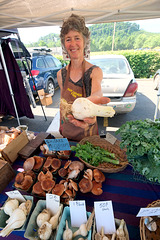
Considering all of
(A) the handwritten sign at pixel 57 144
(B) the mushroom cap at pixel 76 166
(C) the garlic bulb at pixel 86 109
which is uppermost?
(C) the garlic bulb at pixel 86 109

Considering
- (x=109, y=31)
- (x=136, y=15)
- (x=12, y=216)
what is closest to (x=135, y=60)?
(x=136, y=15)

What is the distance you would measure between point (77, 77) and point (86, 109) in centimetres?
57

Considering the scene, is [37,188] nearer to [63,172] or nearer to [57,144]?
[63,172]

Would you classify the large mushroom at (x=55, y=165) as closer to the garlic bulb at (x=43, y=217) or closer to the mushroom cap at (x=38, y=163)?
the mushroom cap at (x=38, y=163)

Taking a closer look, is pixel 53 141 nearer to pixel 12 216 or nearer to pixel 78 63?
pixel 12 216

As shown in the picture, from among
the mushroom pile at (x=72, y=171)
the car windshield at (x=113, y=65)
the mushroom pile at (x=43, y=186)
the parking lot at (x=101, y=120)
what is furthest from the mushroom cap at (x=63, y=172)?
the car windshield at (x=113, y=65)

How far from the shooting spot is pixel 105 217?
87 centimetres

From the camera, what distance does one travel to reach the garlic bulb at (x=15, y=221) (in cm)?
84

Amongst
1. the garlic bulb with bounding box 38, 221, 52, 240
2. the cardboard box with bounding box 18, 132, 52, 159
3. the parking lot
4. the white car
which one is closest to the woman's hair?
the cardboard box with bounding box 18, 132, 52, 159

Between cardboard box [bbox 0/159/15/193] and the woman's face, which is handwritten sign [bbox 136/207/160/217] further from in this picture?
the woman's face

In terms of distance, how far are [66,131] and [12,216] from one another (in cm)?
112

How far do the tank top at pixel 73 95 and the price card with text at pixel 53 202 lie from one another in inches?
30.6

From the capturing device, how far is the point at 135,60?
34.2 ft

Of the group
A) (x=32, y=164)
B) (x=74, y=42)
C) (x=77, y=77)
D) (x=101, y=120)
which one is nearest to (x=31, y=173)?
(x=32, y=164)
